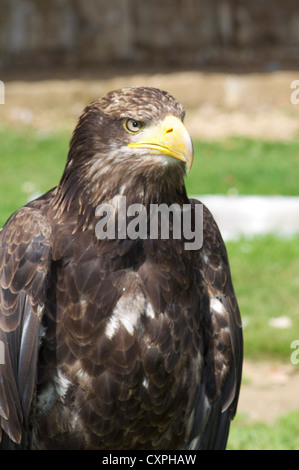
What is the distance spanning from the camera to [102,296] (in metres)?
3.49

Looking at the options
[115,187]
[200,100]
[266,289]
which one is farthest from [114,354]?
[200,100]

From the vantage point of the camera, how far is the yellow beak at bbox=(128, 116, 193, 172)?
3.31 m

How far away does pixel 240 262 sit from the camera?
7.65 metres

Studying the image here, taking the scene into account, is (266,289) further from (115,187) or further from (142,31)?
(142,31)

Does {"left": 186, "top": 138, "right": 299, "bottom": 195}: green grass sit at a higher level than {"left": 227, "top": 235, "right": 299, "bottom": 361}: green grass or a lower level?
higher

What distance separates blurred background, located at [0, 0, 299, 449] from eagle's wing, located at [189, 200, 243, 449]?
5.44 m

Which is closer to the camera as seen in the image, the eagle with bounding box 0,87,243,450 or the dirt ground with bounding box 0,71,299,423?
the eagle with bounding box 0,87,243,450

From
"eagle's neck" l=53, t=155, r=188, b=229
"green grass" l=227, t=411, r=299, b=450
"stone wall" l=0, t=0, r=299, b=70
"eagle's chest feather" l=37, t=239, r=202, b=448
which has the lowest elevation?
"green grass" l=227, t=411, r=299, b=450

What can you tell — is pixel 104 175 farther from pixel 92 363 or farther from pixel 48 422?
pixel 48 422

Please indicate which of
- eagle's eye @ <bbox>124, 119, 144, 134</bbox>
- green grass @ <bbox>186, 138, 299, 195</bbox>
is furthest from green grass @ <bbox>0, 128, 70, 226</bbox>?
eagle's eye @ <bbox>124, 119, 144, 134</bbox>

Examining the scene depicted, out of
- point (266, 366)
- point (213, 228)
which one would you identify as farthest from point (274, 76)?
point (213, 228)

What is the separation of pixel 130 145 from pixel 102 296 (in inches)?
26.4

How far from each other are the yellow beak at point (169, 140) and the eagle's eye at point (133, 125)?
0.03 meters

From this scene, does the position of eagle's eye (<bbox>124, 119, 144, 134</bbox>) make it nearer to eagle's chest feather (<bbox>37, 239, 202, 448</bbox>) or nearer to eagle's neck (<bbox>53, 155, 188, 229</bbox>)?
eagle's neck (<bbox>53, 155, 188, 229</bbox>)
